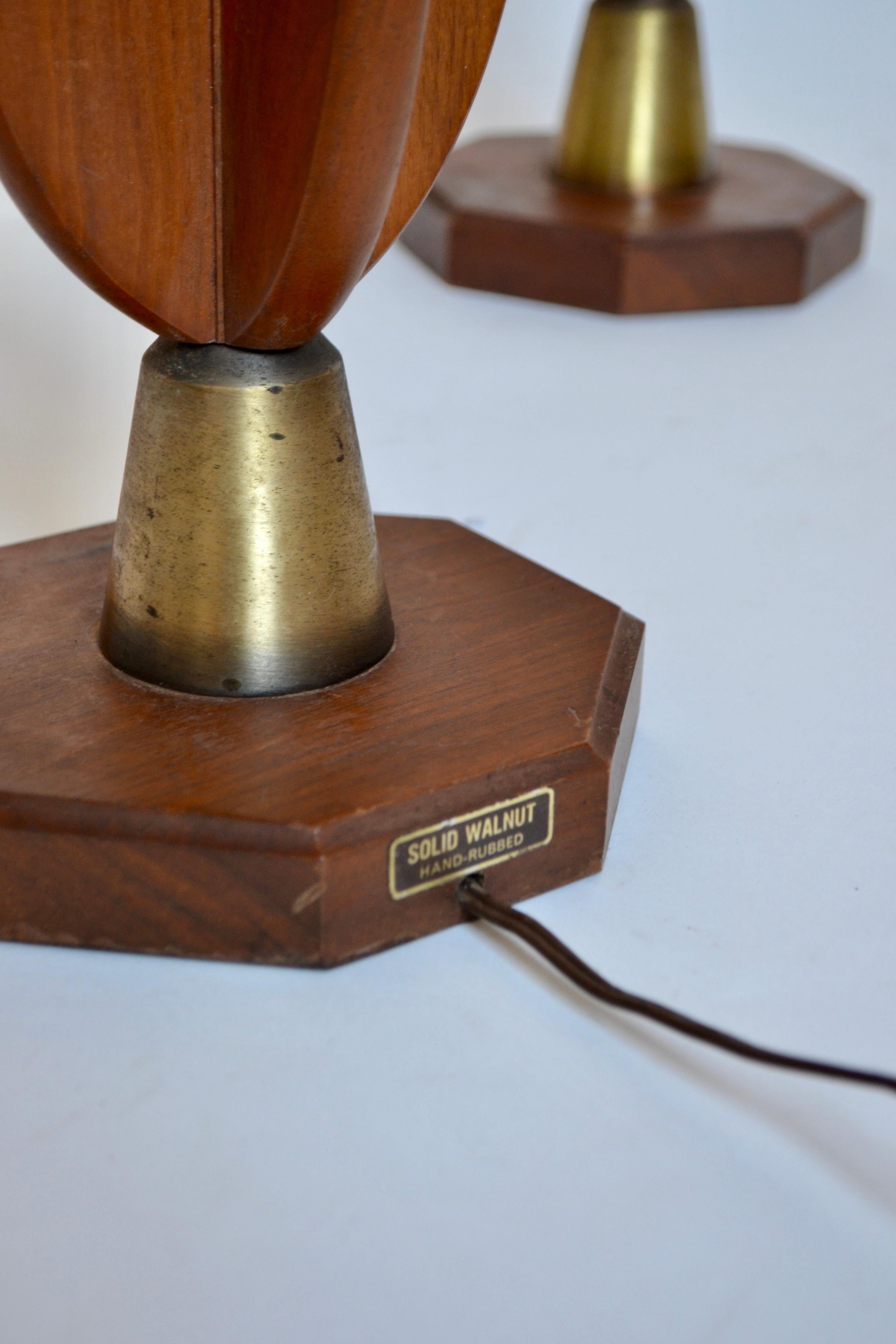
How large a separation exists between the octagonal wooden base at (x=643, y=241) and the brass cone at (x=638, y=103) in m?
0.02

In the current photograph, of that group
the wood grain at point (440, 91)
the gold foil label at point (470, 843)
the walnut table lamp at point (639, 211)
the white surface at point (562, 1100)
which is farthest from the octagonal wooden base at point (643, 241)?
the gold foil label at point (470, 843)

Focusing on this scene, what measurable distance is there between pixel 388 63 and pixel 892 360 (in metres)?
0.90

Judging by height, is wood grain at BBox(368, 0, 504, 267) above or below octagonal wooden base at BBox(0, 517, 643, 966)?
above

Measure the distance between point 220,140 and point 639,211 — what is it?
0.93m

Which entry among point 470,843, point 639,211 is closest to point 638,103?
point 639,211

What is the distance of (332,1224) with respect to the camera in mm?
534

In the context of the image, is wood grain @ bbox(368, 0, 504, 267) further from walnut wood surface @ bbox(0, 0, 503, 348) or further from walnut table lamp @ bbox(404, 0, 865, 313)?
walnut table lamp @ bbox(404, 0, 865, 313)

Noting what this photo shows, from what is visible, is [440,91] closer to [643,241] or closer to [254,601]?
[254,601]

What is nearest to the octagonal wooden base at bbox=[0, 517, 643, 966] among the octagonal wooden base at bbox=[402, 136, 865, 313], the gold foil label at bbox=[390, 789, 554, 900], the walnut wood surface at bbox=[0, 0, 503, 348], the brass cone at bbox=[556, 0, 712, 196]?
the gold foil label at bbox=[390, 789, 554, 900]

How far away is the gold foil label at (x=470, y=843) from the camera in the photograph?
0.64 metres

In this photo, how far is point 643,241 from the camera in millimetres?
1422

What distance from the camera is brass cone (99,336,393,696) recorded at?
67cm

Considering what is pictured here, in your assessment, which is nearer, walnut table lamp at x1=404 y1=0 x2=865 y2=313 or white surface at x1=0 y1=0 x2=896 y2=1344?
white surface at x1=0 y1=0 x2=896 y2=1344

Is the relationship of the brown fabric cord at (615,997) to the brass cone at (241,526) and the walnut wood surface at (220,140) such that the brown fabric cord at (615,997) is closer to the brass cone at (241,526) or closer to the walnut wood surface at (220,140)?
the brass cone at (241,526)
